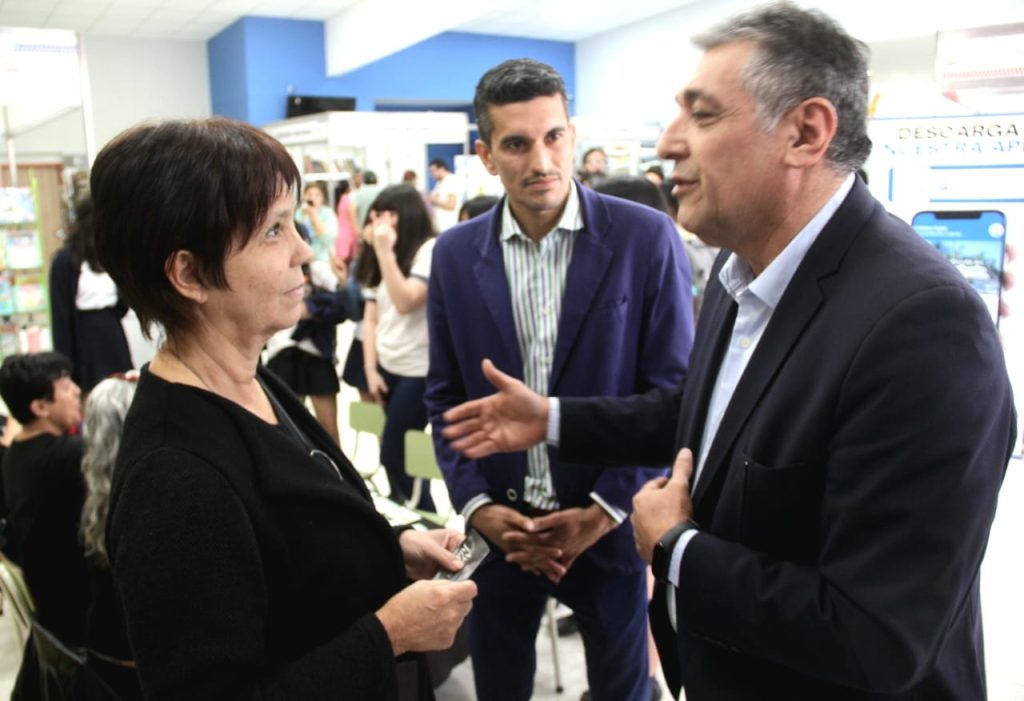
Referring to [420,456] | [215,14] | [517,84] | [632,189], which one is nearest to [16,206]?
[420,456]

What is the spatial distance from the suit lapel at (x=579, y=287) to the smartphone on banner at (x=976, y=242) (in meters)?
1.24

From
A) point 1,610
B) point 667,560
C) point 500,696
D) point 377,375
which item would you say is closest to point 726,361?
point 667,560

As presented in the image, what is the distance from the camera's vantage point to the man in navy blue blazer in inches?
73.2

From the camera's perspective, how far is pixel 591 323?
1853 millimetres

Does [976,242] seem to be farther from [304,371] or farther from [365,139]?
[365,139]

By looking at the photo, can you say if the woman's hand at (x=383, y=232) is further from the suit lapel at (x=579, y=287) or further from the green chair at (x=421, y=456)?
the suit lapel at (x=579, y=287)

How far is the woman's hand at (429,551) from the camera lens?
1.45 metres

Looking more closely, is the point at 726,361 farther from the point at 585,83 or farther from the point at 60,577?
the point at 585,83

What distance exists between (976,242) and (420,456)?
6.95ft

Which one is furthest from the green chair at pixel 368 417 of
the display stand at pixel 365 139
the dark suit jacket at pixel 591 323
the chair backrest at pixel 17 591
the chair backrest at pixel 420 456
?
the display stand at pixel 365 139

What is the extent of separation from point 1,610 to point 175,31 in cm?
1144

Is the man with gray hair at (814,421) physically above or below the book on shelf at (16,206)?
below

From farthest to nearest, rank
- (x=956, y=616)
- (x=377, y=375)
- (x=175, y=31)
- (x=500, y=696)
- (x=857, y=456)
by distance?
1. (x=175, y=31)
2. (x=377, y=375)
3. (x=500, y=696)
4. (x=956, y=616)
5. (x=857, y=456)

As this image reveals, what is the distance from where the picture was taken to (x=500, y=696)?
6.59 ft
